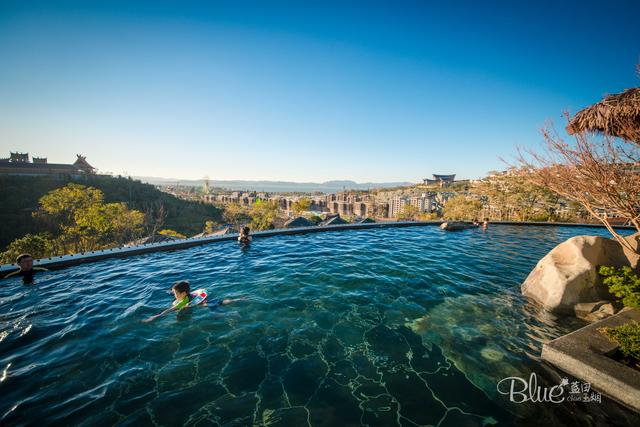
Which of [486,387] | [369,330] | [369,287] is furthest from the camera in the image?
[369,287]

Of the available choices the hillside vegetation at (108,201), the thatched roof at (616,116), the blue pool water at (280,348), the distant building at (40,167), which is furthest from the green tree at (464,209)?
the distant building at (40,167)

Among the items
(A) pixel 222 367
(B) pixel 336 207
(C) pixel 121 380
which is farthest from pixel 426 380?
(B) pixel 336 207

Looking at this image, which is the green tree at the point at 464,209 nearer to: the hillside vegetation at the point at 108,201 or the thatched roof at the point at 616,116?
the thatched roof at the point at 616,116

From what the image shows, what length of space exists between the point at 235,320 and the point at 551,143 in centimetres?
777

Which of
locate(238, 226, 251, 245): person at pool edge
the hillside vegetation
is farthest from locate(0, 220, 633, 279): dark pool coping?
the hillside vegetation

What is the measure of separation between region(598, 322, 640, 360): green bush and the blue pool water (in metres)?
0.81

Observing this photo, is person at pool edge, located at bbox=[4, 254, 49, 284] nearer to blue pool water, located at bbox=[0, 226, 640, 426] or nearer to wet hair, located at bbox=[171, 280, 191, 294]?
blue pool water, located at bbox=[0, 226, 640, 426]

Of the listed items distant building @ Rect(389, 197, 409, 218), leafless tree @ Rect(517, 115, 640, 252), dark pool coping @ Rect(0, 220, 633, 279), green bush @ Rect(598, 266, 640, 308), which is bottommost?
distant building @ Rect(389, 197, 409, 218)

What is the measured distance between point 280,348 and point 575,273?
266 inches

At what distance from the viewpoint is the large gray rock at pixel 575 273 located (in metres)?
5.24

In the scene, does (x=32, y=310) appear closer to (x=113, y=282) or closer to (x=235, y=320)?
(x=113, y=282)

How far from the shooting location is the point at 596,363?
3.07 meters

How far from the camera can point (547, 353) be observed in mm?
3502

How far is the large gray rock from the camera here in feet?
17.2
